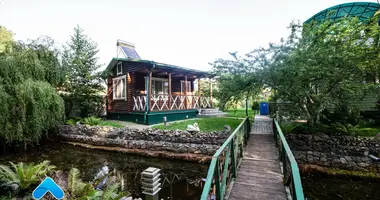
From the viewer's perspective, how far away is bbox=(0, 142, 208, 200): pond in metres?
4.94

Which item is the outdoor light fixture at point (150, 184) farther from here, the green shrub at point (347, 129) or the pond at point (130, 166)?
the green shrub at point (347, 129)

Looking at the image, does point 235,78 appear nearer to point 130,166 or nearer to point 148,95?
point 130,166

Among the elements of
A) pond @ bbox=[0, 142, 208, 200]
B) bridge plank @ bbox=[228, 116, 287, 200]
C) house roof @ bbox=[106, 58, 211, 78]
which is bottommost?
pond @ bbox=[0, 142, 208, 200]

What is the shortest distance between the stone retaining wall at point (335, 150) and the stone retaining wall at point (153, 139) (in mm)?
2743

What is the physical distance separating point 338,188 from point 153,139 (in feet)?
21.6

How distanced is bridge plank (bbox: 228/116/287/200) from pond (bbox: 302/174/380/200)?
4.11ft

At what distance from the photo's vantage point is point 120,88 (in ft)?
42.9

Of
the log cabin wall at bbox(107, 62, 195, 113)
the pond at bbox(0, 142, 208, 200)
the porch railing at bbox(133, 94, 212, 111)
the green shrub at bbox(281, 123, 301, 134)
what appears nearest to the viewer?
the pond at bbox(0, 142, 208, 200)

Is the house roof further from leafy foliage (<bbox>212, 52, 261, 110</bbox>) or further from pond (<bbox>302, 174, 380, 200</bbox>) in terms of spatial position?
pond (<bbox>302, 174, 380, 200</bbox>)

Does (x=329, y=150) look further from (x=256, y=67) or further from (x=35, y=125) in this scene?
(x=35, y=125)

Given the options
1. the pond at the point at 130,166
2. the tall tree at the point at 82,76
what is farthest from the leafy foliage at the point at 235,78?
the tall tree at the point at 82,76

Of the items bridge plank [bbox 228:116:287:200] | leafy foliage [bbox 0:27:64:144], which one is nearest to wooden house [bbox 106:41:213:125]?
leafy foliage [bbox 0:27:64:144]

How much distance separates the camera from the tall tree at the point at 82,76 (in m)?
12.2

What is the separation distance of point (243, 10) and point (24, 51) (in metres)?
11.1
